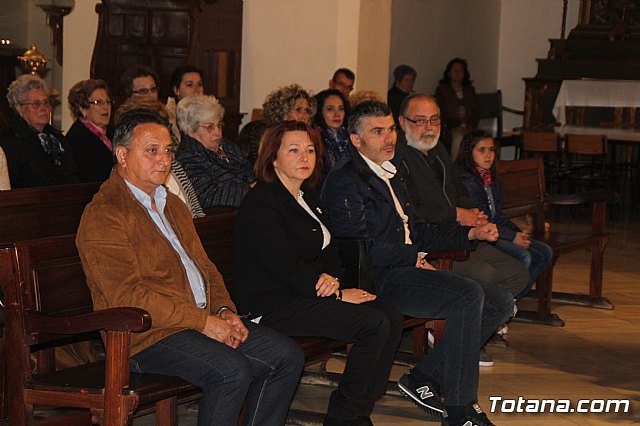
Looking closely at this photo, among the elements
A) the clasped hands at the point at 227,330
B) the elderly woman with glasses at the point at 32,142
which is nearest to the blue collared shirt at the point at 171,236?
the clasped hands at the point at 227,330

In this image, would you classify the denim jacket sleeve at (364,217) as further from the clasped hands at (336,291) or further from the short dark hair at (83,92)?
the short dark hair at (83,92)

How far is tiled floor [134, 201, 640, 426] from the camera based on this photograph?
487cm

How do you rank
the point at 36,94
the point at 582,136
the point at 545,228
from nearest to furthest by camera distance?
the point at 36,94 < the point at 545,228 < the point at 582,136

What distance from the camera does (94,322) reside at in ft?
11.4

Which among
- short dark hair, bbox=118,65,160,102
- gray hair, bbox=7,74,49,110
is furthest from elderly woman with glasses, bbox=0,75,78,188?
short dark hair, bbox=118,65,160,102

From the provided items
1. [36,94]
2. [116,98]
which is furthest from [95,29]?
[36,94]

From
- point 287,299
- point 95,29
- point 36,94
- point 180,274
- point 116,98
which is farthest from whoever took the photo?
point 95,29

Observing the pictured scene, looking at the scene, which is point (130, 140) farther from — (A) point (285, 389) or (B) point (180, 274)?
(A) point (285, 389)

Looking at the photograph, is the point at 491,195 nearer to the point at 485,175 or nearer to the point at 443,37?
the point at 485,175

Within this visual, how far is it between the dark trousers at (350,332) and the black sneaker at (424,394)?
0.52 meters

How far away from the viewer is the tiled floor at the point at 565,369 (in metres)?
4.87

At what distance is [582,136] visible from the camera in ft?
39.7

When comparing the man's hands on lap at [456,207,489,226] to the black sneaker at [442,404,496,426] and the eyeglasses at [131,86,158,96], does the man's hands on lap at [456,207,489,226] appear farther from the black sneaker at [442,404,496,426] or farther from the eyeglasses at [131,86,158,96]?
Answer: the eyeglasses at [131,86,158,96]

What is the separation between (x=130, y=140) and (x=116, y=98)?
5.67m
